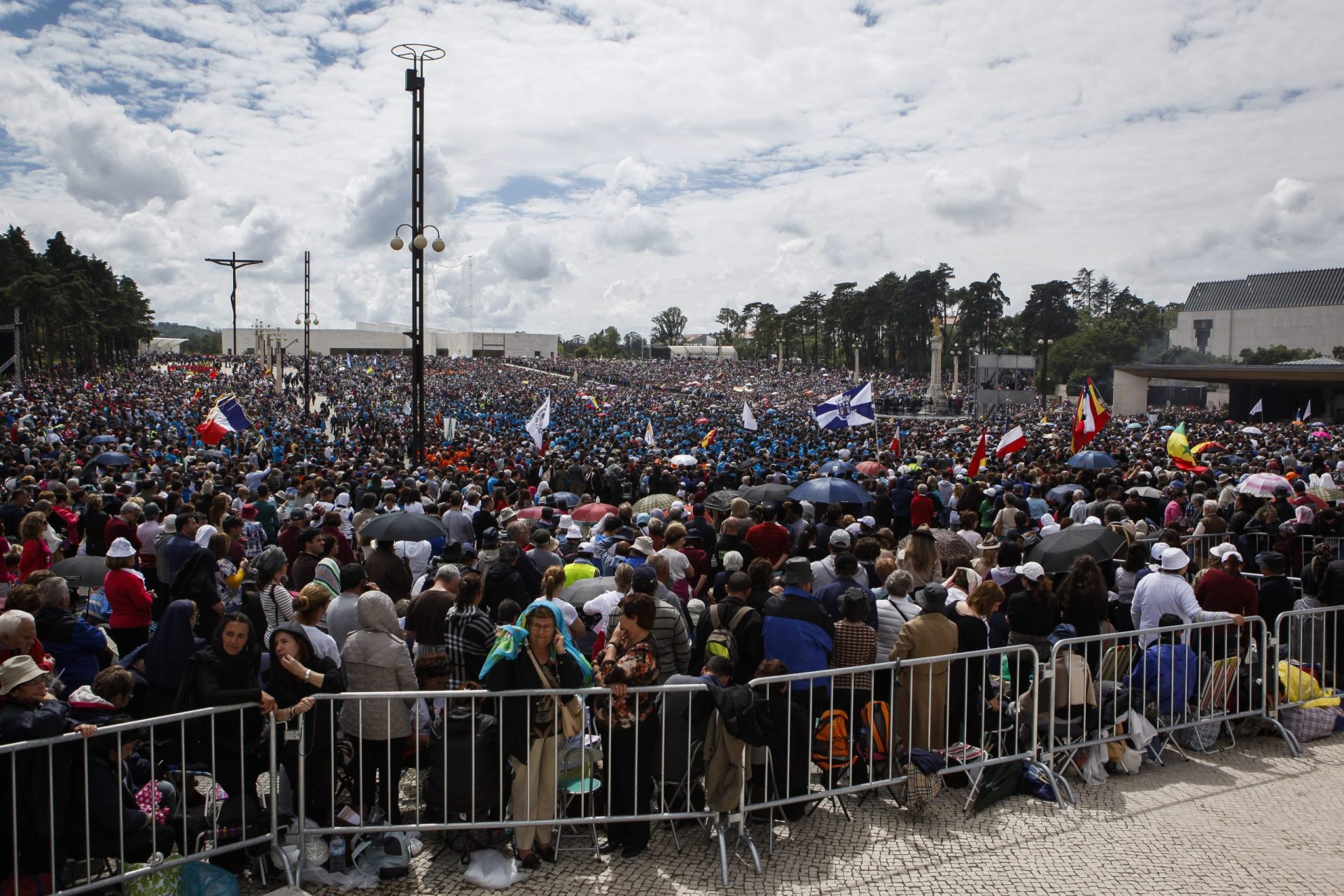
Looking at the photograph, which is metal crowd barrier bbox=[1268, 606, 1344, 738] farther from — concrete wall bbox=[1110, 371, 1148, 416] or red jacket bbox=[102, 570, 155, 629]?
concrete wall bbox=[1110, 371, 1148, 416]

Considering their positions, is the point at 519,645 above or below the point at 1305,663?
above

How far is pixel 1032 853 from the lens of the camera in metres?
5.01

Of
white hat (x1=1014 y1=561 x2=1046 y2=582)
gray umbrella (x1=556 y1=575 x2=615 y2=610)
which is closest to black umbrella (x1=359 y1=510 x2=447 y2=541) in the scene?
gray umbrella (x1=556 y1=575 x2=615 y2=610)

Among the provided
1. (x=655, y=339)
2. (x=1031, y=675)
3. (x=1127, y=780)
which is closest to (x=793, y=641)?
(x=1031, y=675)

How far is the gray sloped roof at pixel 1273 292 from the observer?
89125 mm

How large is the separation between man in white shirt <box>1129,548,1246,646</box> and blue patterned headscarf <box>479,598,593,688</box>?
4.09 metres

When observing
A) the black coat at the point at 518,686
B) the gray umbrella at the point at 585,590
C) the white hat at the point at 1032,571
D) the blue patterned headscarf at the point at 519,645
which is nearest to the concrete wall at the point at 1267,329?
the white hat at the point at 1032,571

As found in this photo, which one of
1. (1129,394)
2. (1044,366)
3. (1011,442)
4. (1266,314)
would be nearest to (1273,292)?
(1266,314)

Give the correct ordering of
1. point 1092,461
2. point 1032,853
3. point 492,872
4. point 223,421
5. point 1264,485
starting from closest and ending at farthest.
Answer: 1. point 492,872
2. point 1032,853
3. point 1264,485
4. point 1092,461
5. point 223,421

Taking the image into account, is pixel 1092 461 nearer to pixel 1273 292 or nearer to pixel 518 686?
pixel 518 686

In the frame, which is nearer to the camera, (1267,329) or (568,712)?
(568,712)

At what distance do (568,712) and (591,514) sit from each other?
5567 millimetres

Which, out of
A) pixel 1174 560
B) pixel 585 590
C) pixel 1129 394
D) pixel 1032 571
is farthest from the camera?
pixel 1129 394

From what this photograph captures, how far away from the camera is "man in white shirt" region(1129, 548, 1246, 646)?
21.8 feet
